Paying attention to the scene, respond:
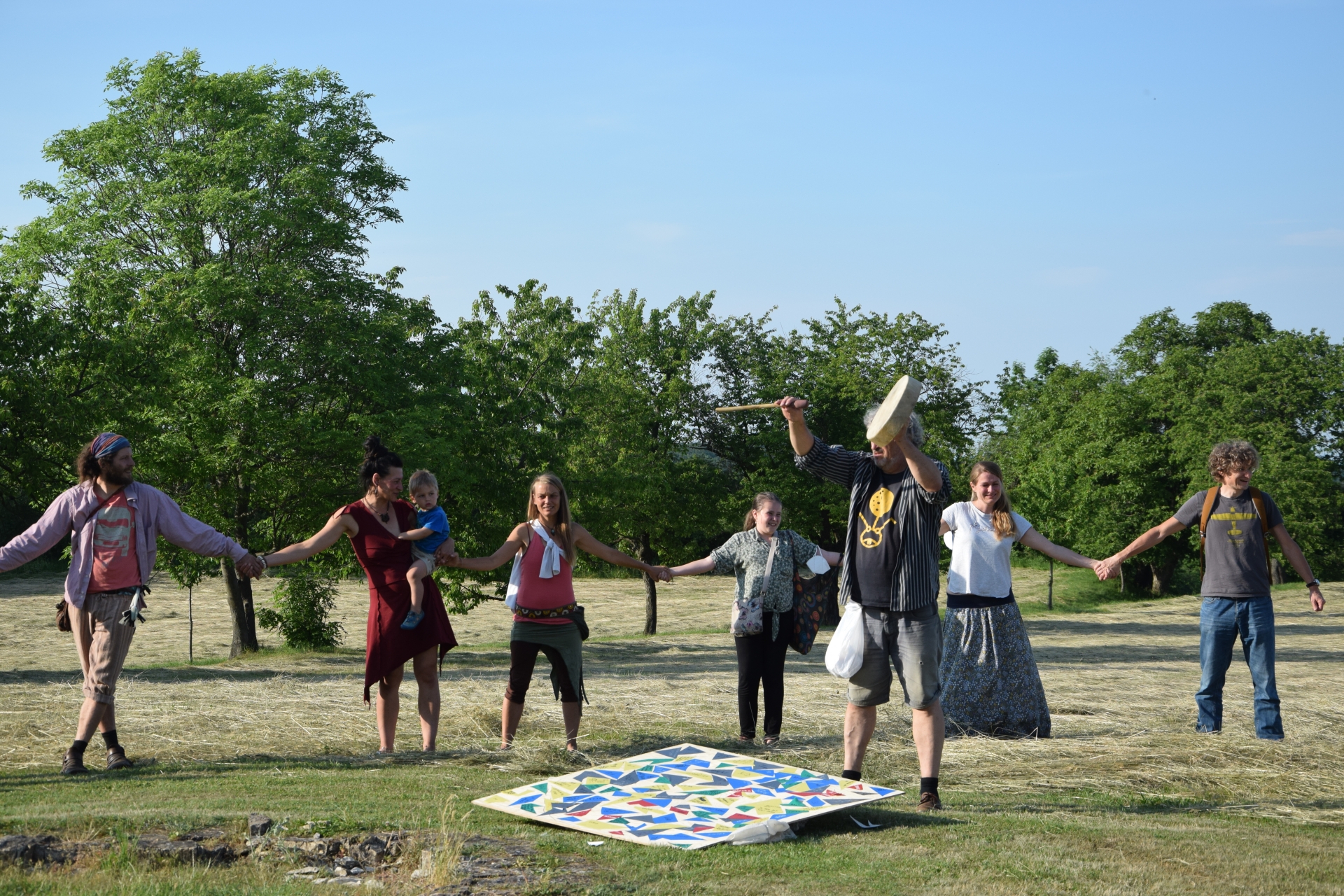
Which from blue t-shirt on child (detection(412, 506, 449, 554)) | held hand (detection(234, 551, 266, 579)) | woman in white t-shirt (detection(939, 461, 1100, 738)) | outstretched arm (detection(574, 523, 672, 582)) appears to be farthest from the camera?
woman in white t-shirt (detection(939, 461, 1100, 738))

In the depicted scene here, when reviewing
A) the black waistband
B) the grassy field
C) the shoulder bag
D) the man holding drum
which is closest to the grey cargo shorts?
the man holding drum

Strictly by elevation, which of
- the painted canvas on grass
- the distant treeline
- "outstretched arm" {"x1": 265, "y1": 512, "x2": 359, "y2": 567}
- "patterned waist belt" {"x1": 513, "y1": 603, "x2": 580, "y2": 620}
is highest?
the distant treeline

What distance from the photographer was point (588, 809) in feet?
19.0

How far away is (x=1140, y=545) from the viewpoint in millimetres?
9023

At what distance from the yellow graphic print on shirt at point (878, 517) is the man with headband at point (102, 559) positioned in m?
3.96

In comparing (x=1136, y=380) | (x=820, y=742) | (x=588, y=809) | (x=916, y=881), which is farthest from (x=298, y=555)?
(x=1136, y=380)

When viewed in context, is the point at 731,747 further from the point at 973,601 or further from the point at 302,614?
the point at 302,614

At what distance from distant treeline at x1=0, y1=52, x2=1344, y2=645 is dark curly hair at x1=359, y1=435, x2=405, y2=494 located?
36.5 ft

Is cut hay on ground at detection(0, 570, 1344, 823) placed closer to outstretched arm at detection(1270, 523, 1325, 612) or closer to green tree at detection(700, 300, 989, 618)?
outstretched arm at detection(1270, 523, 1325, 612)

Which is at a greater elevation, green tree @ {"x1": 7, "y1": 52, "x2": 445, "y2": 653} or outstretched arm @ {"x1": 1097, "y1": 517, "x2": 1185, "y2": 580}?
green tree @ {"x1": 7, "y1": 52, "x2": 445, "y2": 653}

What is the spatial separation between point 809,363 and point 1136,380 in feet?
77.8

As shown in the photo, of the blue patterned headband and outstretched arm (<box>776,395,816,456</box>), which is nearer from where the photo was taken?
outstretched arm (<box>776,395,816,456</box>)

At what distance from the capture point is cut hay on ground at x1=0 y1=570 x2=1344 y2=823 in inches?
291

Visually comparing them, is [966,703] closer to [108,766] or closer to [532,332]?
[108,766]
